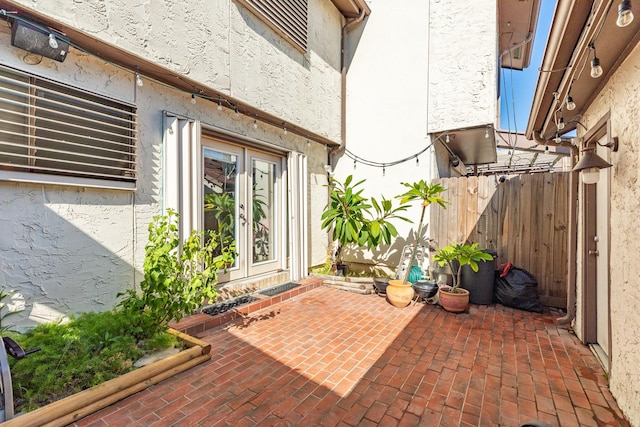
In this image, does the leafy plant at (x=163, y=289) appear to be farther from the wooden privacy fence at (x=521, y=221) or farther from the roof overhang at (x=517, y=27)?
the roof overhang at (x=517, y=27)

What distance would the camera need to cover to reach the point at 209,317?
388 cm

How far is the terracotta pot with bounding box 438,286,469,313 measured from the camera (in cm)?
443

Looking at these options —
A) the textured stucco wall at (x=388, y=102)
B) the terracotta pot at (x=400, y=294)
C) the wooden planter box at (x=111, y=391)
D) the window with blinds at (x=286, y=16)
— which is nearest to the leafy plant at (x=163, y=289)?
the wooden planter box at (x=111, y=391)

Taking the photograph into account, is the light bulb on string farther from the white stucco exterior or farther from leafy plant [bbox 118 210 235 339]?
the white stucco exterior

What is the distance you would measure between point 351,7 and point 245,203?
5312mm

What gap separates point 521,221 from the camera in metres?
5.11

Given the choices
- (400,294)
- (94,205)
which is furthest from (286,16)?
(400,294)

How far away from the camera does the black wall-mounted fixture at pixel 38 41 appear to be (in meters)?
2.49

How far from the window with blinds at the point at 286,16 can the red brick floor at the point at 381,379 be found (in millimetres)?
4869

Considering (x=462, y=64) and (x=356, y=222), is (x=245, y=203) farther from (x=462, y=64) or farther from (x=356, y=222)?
(x=462, y=64)

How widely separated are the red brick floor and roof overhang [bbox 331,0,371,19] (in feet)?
22.1

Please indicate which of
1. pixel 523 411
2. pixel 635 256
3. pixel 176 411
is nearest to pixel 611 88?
pixel 635 256

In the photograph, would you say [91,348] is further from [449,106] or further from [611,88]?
[449,106]

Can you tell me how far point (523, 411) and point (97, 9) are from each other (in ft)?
17.6
